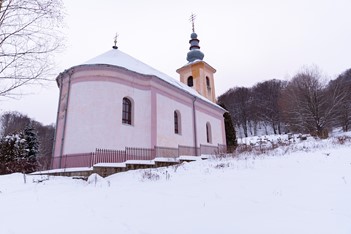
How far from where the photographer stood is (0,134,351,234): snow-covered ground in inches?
140

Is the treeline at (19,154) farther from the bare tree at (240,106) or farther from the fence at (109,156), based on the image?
the bare tree at (240,106)

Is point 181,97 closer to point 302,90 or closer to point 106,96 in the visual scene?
point 106,96

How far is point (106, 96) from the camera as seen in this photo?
47.2 ft

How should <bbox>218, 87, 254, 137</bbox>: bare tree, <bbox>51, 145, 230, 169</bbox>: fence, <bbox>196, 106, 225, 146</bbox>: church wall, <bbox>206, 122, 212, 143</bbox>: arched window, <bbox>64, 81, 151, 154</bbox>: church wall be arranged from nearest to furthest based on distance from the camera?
<bbox>51, 145, 230, 169</bbox>: fence, <bbox>64, 81, 151, 154</bbox>: church wall, <bbox>196, 106, 225, 146</bbox>: church wall, <bbox>206, 122, 212, 143</bbox>: arched window, <bbox>218, 87, 254, 137</bbox>: bare tree

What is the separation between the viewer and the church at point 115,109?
13664 mm

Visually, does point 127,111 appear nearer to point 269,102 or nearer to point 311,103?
point 311,103

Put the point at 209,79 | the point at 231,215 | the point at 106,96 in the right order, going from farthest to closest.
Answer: the point at 209,79
the point at 106,96
the point at 231,215

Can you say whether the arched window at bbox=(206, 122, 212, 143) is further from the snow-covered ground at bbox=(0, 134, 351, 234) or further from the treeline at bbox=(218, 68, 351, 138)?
the snow-covered ground at bbox=(0, 134, 351, 234)

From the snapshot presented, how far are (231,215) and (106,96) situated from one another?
11.8 metres

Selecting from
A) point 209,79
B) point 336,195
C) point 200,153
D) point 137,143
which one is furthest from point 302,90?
point 336,195

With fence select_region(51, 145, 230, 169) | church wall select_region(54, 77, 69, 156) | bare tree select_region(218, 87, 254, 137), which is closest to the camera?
fence select_region(51, 145, 230, 169)

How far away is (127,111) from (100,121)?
85.3 inches

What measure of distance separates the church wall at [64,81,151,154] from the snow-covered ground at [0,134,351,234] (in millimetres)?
6232

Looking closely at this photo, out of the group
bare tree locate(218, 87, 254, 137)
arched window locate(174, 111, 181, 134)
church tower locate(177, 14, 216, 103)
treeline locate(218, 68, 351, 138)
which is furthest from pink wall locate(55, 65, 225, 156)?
bare tree locate(218, 87, 254, 137)
